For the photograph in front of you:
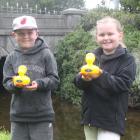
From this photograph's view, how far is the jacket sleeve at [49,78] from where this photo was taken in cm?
380

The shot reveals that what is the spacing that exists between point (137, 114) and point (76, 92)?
2.05 m

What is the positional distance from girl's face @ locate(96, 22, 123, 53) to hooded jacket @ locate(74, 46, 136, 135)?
0.07 meters

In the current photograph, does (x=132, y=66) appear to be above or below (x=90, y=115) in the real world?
above

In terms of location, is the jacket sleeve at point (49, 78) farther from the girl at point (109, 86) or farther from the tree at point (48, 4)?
the tree at point (48, 4)

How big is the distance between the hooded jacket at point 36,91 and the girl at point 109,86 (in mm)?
505

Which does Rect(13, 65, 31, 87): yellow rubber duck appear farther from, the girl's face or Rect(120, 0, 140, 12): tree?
Rect(120, 0, 140, 12): tree

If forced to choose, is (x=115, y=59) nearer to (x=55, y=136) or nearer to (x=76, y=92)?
(x=55, y=136)

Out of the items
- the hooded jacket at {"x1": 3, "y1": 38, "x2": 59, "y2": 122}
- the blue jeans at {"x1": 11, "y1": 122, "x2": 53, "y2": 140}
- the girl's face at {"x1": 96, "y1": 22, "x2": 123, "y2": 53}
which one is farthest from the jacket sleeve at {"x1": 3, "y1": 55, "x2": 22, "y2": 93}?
the girl's face at {"x1": 96, "y1": 22, "x2": 123, "y2": 53}

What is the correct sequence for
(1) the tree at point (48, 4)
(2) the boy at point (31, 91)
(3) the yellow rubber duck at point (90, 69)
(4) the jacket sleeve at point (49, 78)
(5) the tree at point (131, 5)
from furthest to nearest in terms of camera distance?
1. (1) the tree at point (48, 4)
2. (5) the tree at point (131, 5)
3. (2) the boy at point (31, 91)
4. (4) the jacket sleeve at point (49, 78)
5. (3) the yellow rubber duck at point (90, 69)

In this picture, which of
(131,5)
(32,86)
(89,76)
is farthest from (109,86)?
(131,5)

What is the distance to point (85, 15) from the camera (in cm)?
1415

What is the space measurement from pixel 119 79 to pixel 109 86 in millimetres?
99

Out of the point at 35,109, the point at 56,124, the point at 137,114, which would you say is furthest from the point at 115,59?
the point at 137,114

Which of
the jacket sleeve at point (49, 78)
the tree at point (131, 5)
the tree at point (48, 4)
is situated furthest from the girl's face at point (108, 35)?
the tree at point (48, 4)
